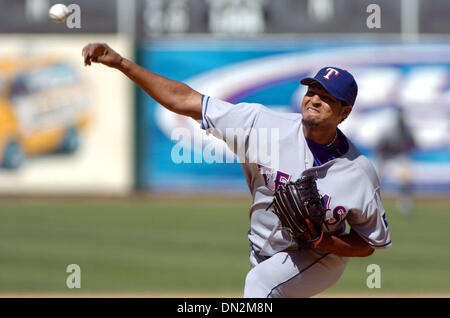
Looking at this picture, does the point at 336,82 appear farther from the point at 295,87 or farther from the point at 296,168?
the point at 295,87

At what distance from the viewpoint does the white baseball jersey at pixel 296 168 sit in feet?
13.2

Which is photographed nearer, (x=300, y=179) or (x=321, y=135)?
(x=300, y=179)

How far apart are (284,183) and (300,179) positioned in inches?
4.8

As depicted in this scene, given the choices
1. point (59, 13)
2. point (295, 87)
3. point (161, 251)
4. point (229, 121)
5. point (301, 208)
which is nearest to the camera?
point (301, 208)

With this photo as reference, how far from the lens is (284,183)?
410 cm

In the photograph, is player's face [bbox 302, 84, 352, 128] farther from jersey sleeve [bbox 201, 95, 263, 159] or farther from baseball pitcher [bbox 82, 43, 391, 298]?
jersey sleeve [bbox 201, 95, 263, 159]

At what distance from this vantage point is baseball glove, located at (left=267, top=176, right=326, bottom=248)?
3943 millimetres

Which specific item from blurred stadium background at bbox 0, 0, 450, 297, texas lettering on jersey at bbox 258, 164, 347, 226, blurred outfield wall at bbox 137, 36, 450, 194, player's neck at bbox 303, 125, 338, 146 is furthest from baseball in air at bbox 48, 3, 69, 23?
blurred outfield wall at bbox 137, 36, 450, 194

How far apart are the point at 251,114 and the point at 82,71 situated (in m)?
14.1

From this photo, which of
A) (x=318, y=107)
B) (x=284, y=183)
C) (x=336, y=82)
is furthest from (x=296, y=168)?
(x=336, y=82)

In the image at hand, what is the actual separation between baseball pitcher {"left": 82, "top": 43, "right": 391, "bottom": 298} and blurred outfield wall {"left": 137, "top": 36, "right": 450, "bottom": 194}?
13.1 metres

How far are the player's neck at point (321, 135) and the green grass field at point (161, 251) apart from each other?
3723mm

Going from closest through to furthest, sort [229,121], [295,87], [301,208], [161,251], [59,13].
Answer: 1. [301,208]
2. [229,121]
3. [59,13]
4. [161,251]
5. [295,87]

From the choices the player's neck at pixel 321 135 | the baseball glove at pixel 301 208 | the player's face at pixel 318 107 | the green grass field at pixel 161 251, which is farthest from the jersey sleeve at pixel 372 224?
the green grass field at pixel 161 251
